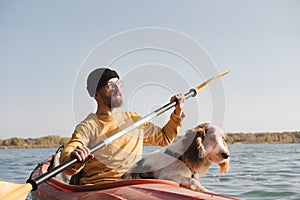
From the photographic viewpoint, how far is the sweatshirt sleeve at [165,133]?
3531mm

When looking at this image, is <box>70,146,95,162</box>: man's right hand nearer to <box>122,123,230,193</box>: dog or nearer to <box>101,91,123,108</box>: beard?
<box>122,123,230,193</box>: dog

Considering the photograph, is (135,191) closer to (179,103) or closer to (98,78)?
(98,78)

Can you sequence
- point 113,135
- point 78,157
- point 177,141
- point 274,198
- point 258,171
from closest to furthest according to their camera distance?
point 78,157, point 113,135, point 177,141, point 274,198, point 258,171

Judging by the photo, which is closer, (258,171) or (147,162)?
(147,162)

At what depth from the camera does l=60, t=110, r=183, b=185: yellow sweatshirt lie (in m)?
3.17

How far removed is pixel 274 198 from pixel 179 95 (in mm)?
2178

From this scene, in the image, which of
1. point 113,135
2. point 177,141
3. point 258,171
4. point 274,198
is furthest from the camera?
point 258,171

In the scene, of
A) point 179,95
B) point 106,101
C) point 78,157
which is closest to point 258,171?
point 179,95

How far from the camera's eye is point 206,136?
3.28 m

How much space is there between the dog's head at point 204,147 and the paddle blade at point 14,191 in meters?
1.22

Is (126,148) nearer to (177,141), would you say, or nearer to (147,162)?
(147,162)

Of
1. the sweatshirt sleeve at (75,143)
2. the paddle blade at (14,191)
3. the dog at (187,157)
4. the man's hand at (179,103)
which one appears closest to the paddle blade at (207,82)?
the man's hand at (179,103)

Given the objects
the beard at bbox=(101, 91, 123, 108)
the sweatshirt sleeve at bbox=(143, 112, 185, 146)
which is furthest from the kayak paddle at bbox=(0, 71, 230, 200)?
the sweatshirt sleeve at bbox=(143, 112, 185, 146)

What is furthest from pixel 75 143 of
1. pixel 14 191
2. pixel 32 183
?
pixel 14 191
